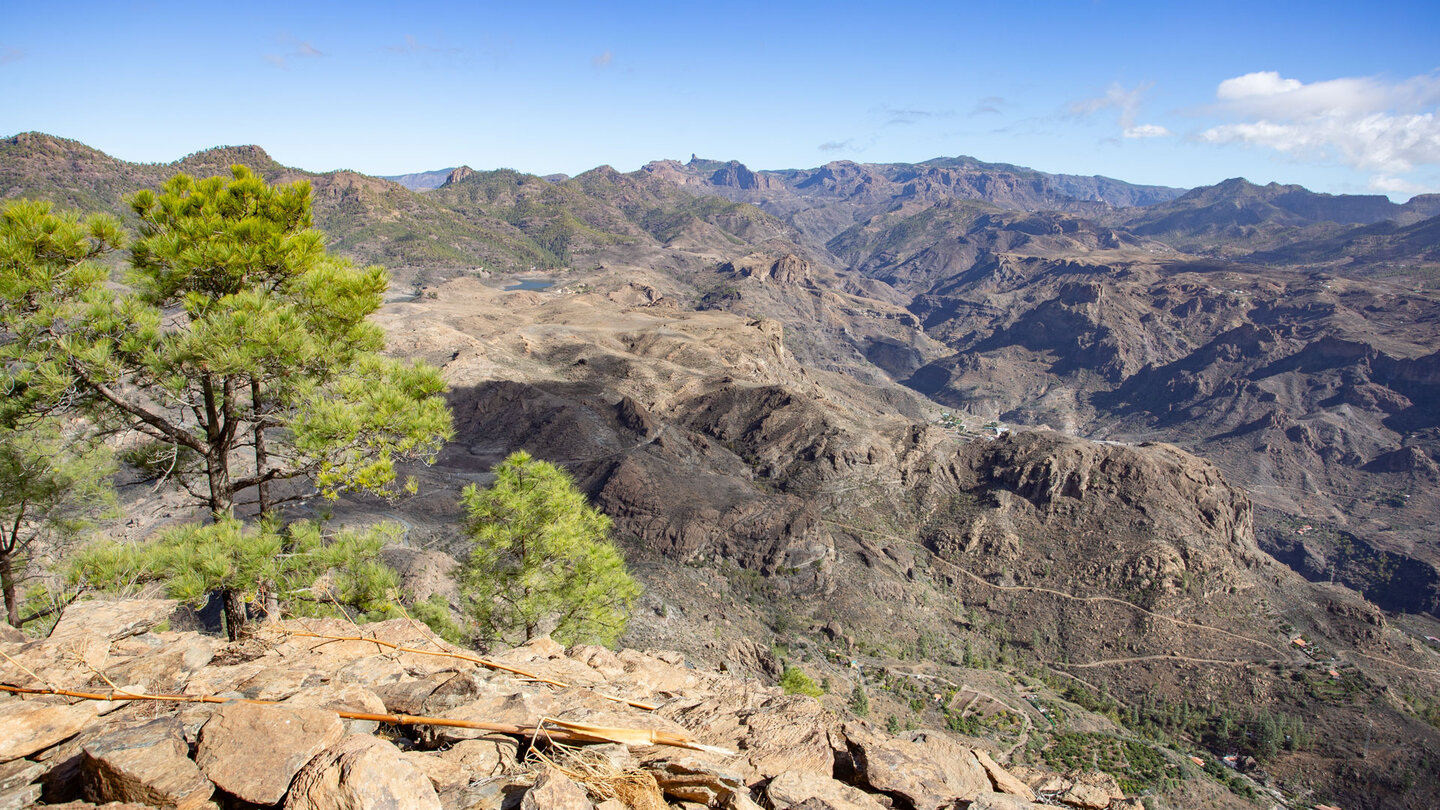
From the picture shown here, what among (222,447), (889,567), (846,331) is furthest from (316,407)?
(846,331)

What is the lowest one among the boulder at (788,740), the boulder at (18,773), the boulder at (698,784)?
the boulder at (788,740)

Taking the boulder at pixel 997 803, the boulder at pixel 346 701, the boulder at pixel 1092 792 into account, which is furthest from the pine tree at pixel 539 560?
the boulder at pixel 997 803

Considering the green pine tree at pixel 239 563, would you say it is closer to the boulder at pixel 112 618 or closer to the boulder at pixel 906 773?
the boulder at pixel 112 618

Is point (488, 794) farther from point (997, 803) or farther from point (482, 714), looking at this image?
point (997, 803)

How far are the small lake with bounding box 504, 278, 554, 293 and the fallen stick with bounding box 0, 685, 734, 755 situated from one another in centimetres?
16446

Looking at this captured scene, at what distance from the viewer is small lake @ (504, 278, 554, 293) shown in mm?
165375

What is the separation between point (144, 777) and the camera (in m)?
4.77

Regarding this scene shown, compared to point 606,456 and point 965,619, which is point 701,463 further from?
point 965,619

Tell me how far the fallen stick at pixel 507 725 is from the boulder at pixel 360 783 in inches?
41.2

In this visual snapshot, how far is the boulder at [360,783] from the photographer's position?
474cm

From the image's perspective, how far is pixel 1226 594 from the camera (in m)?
53.8

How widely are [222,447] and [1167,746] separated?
2082 inches

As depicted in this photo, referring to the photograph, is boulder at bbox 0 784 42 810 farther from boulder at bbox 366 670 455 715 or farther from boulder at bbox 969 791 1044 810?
boulder at bbox 969 791 1044 810

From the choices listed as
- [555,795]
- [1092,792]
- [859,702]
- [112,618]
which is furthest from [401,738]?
[859,702]
